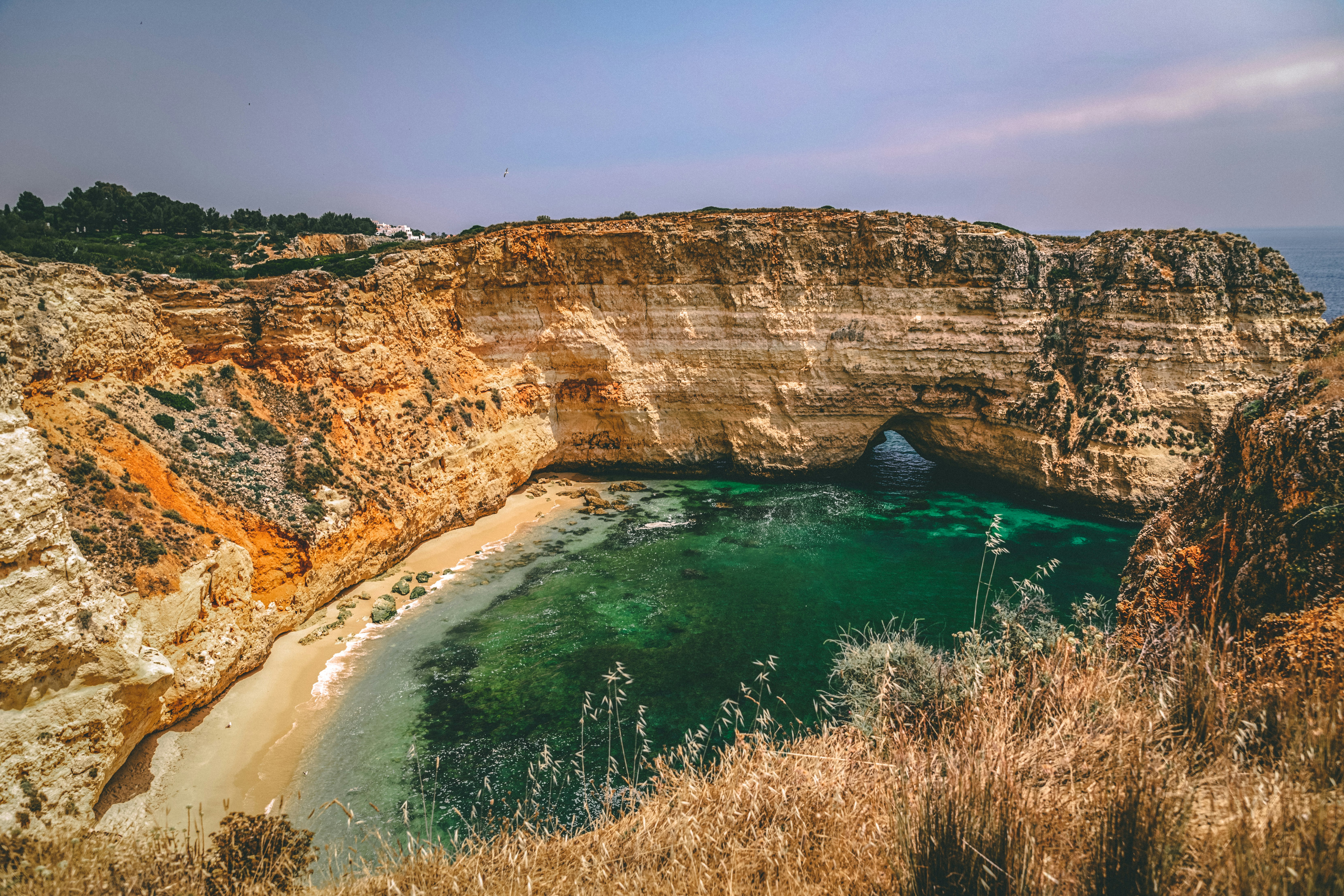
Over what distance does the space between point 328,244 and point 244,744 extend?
3076 centimetres

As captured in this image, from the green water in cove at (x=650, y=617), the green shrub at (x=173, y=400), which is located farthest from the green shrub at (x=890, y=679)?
the green shrub at (x=173, y=400)

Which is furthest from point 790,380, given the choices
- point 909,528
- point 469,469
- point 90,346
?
point 90,346

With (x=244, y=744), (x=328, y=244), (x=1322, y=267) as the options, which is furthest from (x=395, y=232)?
(x=1322, y=267)

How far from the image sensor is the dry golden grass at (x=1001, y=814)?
280 cm

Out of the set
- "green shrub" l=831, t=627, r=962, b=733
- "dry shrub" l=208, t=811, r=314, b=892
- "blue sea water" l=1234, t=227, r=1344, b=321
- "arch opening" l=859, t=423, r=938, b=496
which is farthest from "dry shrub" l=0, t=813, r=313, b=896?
"blue sea water" l=1234, t=227, r=1344, b=321

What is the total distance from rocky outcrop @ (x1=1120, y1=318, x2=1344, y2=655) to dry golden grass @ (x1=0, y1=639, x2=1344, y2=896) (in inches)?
32.6

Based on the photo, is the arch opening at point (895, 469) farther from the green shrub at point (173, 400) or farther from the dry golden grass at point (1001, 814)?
the green shrub at point (173, 400)

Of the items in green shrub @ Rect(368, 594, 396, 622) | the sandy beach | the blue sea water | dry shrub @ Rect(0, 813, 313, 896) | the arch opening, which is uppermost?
the blue sea water

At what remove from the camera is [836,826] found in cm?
411

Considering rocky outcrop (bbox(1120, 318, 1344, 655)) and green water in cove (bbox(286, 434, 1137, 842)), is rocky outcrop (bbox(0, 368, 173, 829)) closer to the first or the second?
green water in cove (bbox(286, 434, 1137, 842))

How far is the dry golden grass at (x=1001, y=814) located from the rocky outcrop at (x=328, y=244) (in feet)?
101

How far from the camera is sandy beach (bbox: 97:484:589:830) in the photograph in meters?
10.2

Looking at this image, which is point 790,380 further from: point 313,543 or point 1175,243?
point 313,543

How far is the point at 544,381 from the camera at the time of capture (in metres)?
27.1
